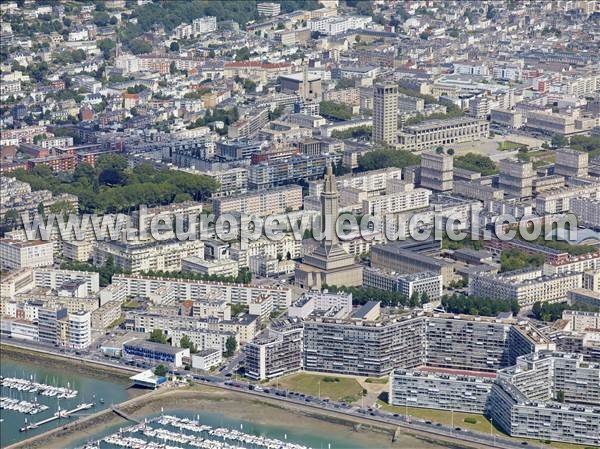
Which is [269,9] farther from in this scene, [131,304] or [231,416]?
[231,416]

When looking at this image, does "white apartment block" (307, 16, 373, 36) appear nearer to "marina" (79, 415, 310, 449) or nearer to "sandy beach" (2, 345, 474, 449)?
"sandy beach" (2, 345, 474, 449)

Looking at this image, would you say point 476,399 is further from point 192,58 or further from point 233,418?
point 192,58

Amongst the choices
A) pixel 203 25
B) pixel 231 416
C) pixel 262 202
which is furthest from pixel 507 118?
pixel 231 416

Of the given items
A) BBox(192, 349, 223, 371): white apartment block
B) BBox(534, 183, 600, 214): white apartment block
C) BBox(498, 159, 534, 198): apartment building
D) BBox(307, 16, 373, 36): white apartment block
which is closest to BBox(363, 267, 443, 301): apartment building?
BBox(192, 349, 223, 371): white apartment block

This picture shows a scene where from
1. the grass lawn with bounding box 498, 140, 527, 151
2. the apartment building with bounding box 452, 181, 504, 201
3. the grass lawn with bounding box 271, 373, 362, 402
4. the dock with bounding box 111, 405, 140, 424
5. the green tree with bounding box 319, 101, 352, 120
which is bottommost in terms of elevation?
the dock with bounding box 111, 405, 140, 424

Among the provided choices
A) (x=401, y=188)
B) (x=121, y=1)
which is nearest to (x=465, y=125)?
(x=401, y=188)
